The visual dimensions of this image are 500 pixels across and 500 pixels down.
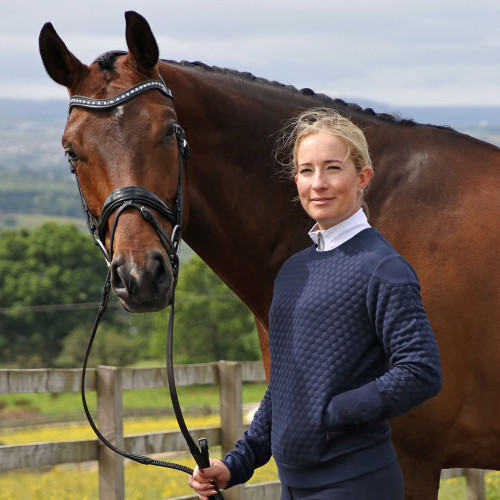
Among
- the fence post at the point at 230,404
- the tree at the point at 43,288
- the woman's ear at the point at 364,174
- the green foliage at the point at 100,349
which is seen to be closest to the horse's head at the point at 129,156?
the woman's ear at the point at 364,174

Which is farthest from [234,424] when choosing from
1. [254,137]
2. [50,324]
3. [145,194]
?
[50,324]

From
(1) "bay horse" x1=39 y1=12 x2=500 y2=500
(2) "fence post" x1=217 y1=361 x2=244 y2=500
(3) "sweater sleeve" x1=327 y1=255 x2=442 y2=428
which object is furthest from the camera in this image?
(2) "fence post" x1=217 y1=361 x2=244 y2=500

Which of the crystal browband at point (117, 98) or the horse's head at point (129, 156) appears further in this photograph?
the crystal browband at point (117, 98)

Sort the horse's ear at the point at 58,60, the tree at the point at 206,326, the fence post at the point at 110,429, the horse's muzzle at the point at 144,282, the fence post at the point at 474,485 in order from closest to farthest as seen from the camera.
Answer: the horse's muzzle at the point at 144,282
the horse's ear at the point at 58,60
the fence post at the point at 110,429
the fence post at the point at 474,485
the tree at the point at 206,326

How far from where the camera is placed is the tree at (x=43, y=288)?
6594cm

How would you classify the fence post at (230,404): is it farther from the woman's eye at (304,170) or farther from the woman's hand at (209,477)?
the woman's eye at (304,170)

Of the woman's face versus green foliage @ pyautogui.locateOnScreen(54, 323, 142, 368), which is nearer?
the woman's face

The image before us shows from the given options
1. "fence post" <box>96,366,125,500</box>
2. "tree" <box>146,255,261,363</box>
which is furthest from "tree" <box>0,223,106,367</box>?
"fence post" <box>96,366,125,500</box>

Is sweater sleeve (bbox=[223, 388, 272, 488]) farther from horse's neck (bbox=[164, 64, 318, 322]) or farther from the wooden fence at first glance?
the wooden fence

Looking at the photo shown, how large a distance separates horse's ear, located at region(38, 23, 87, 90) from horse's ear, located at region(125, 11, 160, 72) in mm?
215

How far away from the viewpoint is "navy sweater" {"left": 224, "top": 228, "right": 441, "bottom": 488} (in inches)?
83.3

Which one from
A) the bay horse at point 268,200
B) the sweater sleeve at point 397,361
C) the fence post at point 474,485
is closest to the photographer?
the sweater sleeve at point 397,361

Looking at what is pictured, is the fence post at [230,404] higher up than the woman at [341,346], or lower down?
lower down

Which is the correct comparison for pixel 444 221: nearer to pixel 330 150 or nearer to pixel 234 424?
pixel 330 150
